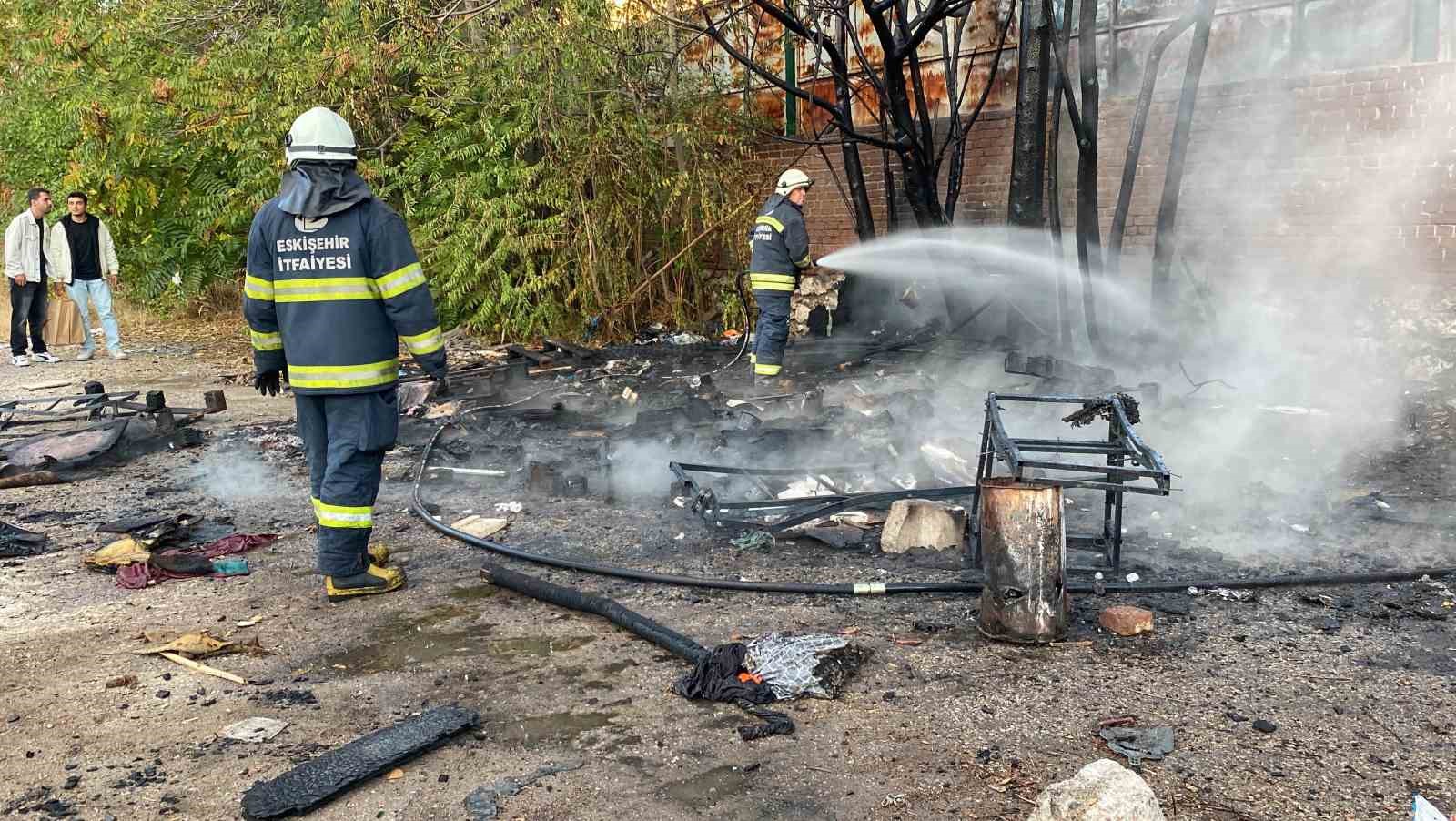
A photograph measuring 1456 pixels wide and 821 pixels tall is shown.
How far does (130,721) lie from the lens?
360cm

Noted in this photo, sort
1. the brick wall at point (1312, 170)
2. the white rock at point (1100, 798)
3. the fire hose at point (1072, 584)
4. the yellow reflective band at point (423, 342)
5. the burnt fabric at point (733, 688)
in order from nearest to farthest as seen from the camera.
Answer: the white rock at point (1100, 798) → the burnt fabric at point (733, 688) → the fire hose at point (1072, 584) → the yellow reflective band at point (423, 342) → the brick wall at point (1312, 170)

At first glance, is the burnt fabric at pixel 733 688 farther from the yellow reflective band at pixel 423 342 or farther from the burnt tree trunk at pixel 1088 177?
the burnt tree trunk at pixel 1088 177

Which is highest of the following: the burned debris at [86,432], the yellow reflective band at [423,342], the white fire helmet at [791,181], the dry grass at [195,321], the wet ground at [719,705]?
the white fire helmet at [791,181]

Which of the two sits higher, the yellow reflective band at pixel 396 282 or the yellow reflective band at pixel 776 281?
the yellow reflective band at pixel 396 282

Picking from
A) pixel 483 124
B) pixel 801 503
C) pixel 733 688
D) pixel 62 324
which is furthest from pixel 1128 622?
pixel 62 324

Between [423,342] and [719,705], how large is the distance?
2111 millimetres

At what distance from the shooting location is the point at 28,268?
11562mm

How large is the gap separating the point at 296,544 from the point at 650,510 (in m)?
1.86

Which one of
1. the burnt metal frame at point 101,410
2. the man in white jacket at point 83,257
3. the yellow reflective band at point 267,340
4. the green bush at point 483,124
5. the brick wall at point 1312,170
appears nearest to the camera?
the yellow reflective band at point 267,340

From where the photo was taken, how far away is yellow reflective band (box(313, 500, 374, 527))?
477 centimetres

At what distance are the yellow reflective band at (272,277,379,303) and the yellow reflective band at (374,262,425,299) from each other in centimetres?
5

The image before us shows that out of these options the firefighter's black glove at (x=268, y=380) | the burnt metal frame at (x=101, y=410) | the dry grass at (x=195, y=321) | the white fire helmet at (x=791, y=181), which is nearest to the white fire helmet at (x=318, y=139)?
the firefighter's black glove at (x=268, y=380)

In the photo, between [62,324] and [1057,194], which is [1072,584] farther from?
[62,324]

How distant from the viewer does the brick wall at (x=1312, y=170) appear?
8344 mm
